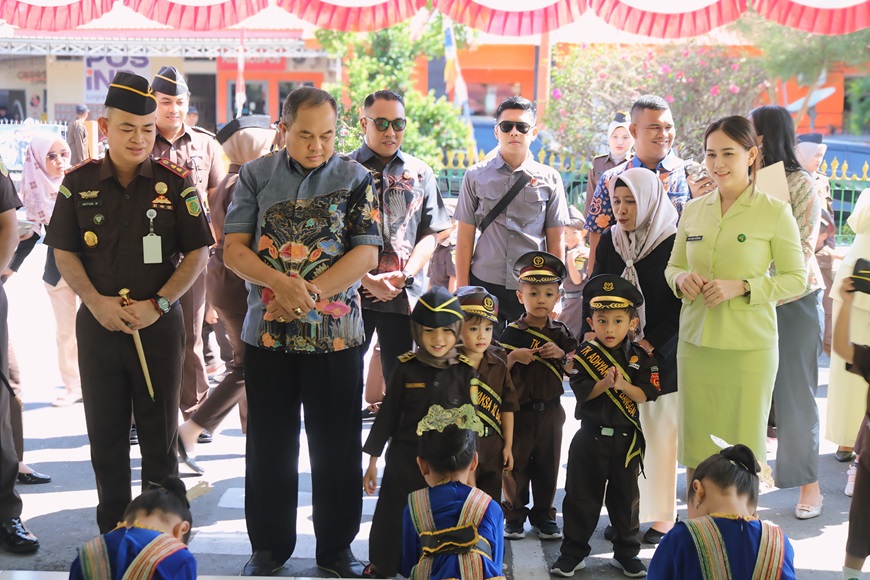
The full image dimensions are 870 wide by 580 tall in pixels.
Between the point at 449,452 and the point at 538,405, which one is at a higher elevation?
the point at 449,452

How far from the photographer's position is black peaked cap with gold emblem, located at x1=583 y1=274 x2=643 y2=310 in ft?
13.1

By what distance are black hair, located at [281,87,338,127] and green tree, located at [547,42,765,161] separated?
Answer: 10326 millimetres

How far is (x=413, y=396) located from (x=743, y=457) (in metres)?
1.32

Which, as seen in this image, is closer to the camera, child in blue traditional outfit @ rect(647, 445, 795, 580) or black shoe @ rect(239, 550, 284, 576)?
child in blue traditional outfit @ rect(647, 445, 795, 580)

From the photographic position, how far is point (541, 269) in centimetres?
431

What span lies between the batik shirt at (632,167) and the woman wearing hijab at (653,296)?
0.25 m

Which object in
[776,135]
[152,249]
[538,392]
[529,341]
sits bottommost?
[538,392]

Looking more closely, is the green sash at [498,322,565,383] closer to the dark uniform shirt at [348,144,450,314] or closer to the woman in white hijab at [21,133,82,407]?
the dark uniform shirt at [348,144,450,314]

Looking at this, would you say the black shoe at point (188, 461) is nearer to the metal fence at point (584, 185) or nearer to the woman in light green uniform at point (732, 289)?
the woman in light green uniform at point (732, 289)

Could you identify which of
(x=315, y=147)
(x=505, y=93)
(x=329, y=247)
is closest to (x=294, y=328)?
(x=329, y=247)

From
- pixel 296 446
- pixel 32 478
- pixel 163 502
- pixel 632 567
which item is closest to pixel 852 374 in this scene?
pixel 632 567

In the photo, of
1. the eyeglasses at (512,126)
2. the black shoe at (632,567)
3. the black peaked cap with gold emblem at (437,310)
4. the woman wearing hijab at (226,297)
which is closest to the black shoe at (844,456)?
the black shoe at (632,567)

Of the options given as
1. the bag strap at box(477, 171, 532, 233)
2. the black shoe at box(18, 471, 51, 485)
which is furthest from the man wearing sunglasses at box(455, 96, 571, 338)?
the black shoe at box(18, 471, 51, 485)

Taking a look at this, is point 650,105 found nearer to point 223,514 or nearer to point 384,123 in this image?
point 384,123
